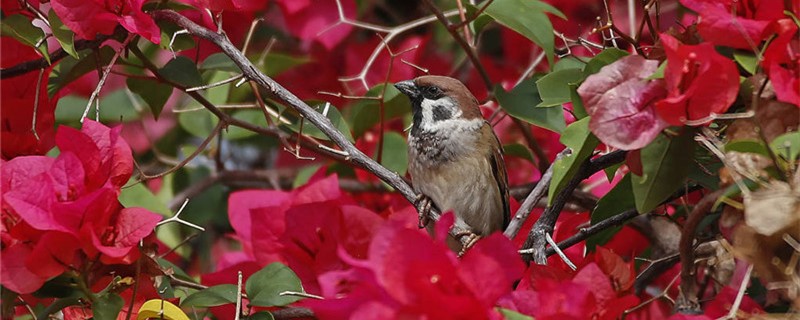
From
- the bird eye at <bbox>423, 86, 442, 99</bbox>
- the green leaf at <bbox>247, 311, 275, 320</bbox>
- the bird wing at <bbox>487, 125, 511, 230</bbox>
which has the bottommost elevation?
the bird wing at <bbox>487, 125, 511, 230</bbox>

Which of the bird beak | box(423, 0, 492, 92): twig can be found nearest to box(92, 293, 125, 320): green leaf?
box(423, 0, 492, 92): twig

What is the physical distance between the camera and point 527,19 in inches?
61.5

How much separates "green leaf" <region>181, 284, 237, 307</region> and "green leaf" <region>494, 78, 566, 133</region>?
1.59 ft

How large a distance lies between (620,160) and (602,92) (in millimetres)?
156

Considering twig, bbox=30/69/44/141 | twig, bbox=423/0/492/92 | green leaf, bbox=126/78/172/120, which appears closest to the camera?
twig, bbox=30/69/44/141

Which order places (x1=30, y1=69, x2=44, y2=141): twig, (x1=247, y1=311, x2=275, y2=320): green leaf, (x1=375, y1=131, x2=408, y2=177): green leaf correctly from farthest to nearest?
(x1=375, y1=131, x2=408, y2=177): green leaf → (x1=30, y1=69, x2=44, y2=141): twig → (x1=247, y1=311, x2=275, y2=320): green leaf

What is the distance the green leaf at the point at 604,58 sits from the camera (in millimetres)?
1356

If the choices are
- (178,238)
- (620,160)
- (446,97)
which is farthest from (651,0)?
(178,238)

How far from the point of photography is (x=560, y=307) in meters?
1.10

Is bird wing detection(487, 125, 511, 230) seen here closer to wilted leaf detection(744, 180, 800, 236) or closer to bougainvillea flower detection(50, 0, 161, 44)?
bougainvillea flower detection(50, 0, 161, 44)

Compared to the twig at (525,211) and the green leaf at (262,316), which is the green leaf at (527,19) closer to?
the twig at (525,211)

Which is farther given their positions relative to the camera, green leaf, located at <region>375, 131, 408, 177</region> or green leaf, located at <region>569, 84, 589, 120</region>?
green leaf, located at <region>375, 131, 408, 177</region>

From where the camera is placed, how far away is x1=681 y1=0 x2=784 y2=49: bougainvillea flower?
48.1 inches

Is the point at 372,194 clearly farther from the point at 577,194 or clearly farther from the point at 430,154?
the point at 577,194
